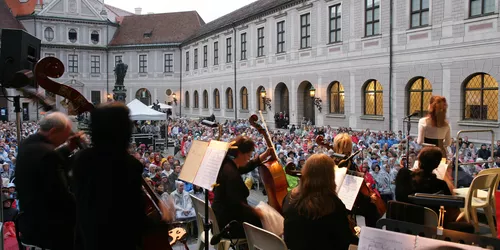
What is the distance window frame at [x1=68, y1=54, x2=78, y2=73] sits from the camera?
4538 centimetres

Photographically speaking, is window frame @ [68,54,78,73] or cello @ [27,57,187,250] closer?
cello @ [27,57,187,250]

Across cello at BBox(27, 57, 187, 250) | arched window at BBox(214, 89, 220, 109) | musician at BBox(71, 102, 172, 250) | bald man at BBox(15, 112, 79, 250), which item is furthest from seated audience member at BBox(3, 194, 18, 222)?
arched window at BBox(214, 89, 220, 109)

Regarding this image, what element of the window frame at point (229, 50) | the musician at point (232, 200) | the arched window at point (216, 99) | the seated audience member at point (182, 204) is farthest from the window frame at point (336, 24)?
the musician at point (232, 200)

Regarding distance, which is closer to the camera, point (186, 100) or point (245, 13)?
point (245, 13)

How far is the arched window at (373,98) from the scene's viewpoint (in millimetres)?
21172

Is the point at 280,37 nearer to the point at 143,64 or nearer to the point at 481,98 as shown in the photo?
the point at 481,98

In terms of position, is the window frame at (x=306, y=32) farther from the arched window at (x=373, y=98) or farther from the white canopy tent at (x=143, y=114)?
the white canopy tent at (x=143, y=114)

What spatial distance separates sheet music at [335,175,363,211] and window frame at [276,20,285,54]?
79.1 feet

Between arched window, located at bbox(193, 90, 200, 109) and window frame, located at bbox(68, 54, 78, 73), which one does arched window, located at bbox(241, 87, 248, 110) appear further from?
window frame, located at bbox(68, 54, 78, 73)

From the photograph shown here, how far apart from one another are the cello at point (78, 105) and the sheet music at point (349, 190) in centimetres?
156

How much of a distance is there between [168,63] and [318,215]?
44.4 m

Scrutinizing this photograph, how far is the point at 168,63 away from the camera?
1822 inches

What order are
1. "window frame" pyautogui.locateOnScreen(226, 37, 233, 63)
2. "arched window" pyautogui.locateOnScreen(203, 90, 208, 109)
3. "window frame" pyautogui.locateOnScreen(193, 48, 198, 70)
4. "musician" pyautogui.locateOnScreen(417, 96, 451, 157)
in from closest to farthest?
"musician" pyautogui.locateOnScreen(417, 96, 451, 157) → "window frame" pyautogui.locateOnScreen(226, 37, 233, 63) → "arched window" pyautogui.locateOnScreen(203, 90, 208, 109) → "window frame" pyautogui.locateOnScreen(193, 48, 198, 70)

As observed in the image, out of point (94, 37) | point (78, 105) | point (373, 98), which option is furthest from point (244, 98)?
point (78, 105)
